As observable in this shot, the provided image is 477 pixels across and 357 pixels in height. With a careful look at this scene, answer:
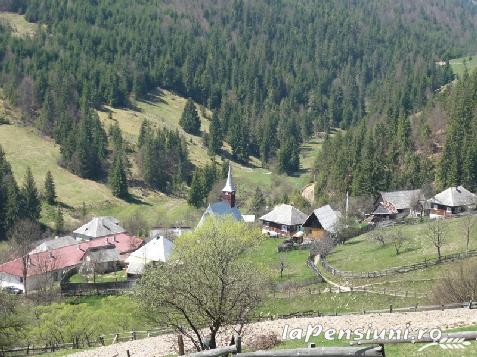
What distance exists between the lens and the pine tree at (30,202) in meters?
98.5

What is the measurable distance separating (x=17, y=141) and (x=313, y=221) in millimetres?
71218

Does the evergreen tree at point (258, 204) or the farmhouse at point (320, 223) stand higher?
the farmhouse at point (320, 223)

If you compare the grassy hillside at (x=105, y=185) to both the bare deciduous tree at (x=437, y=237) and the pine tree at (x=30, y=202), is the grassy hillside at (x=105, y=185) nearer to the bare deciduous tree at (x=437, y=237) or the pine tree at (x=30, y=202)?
the pine tree at (x=30, y=202)

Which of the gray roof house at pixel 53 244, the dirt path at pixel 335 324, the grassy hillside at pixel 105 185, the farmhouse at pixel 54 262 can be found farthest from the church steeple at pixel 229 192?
the dirt path at pixel 335 324

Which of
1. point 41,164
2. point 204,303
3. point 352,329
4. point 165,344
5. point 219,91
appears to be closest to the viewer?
point 204,303

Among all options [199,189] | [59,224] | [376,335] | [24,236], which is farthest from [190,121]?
[376,335]

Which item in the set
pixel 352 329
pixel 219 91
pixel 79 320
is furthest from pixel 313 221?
pixel 219 91

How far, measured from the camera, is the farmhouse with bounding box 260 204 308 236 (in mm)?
87688

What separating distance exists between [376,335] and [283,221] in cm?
6030

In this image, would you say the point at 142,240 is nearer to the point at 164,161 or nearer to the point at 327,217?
the point at 327,217

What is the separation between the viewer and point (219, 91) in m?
197

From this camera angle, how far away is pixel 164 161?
127500 mm

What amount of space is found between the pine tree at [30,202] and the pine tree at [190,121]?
65.0 metres

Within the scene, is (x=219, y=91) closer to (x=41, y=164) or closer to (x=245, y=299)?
(x=41, y=164)
